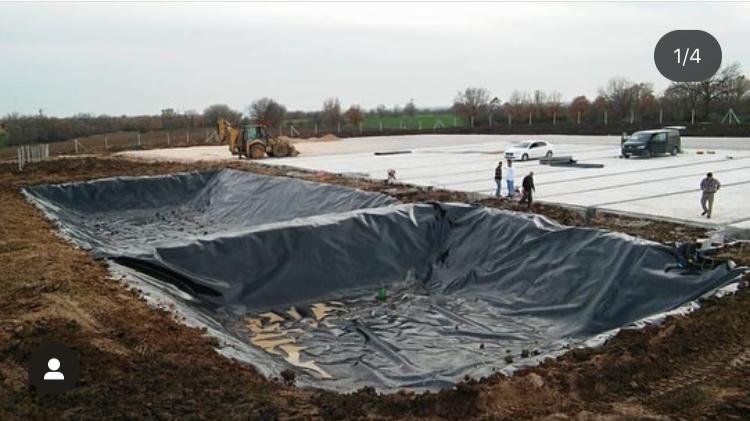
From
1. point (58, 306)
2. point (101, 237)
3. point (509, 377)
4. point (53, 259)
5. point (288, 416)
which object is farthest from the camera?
point (101, 237)

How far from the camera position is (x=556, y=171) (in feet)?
68.4

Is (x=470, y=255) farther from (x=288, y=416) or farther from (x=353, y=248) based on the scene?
(x=288, y=416)

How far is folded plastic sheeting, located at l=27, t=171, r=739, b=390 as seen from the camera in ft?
27.1

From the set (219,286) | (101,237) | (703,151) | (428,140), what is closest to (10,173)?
(101,237)

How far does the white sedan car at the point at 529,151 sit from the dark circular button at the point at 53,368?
20.3m

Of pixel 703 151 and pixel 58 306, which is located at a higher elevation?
pixel 703 151

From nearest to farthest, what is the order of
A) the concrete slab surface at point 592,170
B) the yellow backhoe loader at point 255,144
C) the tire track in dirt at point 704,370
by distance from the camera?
the tire track in dirt at point 704,370
the concrete slab surface at point 592,170
the yellow backhoe loader at point 255,144

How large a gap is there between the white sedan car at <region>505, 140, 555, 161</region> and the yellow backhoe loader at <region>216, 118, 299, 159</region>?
1068cm

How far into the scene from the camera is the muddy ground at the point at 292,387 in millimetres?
5219

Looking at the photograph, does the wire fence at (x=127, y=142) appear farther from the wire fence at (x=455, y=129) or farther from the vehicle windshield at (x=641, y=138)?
the vehicle windshield at (x=641, y=138)

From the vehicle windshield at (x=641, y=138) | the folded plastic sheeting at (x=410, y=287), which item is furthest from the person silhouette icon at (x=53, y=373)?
the vehicle windshield at (x=641, y=138)

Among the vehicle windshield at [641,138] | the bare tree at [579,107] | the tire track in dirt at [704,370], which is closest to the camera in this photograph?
the tire track in dirt at [704,370]

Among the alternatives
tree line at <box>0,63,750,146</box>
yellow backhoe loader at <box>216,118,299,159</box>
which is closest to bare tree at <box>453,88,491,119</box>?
tree line at <box>0,63,750,146</box>

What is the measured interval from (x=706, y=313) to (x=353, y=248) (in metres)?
6.52
